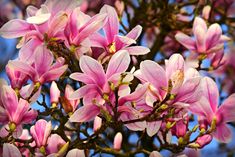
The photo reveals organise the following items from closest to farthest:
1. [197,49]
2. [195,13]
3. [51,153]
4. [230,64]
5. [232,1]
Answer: [51,153], [197,49], [195,13], [232,1], [230,64]

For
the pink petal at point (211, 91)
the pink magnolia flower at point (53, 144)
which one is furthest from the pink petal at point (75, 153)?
the pink petal at point (211, 91)

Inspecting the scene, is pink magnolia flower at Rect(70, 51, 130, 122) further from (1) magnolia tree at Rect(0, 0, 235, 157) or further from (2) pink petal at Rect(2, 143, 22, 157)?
(2) pink petal at Rect(2, 143, 22, 157)

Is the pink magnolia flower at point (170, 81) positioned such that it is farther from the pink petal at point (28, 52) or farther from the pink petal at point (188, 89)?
the pink petal at point (28, 52)

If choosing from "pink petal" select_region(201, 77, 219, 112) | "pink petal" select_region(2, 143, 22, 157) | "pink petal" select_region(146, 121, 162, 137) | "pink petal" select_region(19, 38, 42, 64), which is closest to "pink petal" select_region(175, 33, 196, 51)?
"pink petal" select_region(201, 77, 219, 112)

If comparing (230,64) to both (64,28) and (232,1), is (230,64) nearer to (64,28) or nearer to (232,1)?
(232,1)

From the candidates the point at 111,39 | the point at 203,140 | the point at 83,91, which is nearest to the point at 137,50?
the point at 111,39

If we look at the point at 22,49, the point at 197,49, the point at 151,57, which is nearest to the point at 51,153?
the point at 22,49
